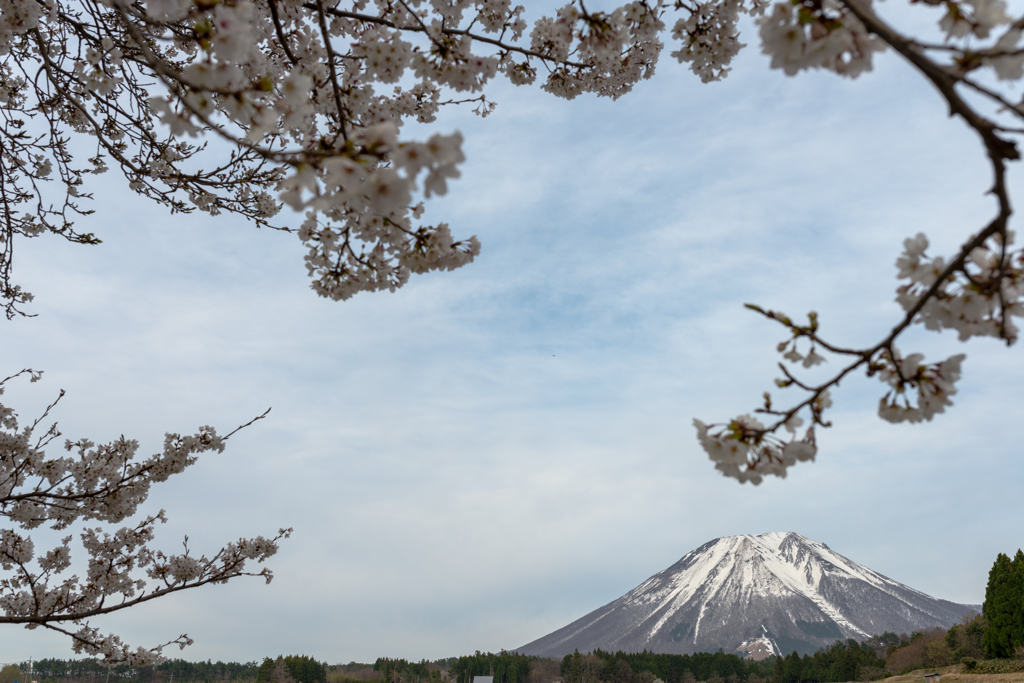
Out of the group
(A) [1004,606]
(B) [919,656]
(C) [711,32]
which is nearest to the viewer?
(C) [711,32]

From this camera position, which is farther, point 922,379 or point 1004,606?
point 1004,606

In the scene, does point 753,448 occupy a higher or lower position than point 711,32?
lower

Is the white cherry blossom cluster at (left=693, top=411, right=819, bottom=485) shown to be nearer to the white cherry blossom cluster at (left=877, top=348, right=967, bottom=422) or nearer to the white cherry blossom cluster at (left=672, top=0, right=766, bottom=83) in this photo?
the white cherry blossom cluster at (left=877, top=348, right=967, bottom=422)

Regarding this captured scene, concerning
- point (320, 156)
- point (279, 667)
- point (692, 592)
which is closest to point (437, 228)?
point (320, 156)

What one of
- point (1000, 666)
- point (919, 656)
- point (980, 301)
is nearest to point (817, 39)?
point (980, 301)

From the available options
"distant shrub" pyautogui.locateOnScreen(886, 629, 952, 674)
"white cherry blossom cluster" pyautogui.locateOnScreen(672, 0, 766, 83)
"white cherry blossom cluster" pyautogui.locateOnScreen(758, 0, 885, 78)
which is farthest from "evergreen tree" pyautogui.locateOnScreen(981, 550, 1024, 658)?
"white cherry blossom cluster" pyautogui.locateOnScreen(758, 0, 885, 78)

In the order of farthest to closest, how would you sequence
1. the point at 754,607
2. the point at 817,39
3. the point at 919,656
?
the point at 754,607
the point at 919,656
the point at 817,39

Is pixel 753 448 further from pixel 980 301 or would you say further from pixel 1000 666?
pixel 1000 666

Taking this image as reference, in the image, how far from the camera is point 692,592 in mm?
168500

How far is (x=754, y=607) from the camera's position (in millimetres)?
157375

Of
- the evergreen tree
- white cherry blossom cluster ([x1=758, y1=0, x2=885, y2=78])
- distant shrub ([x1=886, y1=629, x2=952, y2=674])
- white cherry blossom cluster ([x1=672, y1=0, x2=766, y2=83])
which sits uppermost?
white cherry blossom cluster ([x1=672, y1=0, x2=766, y2=83])

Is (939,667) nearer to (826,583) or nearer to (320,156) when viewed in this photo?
(320,156)

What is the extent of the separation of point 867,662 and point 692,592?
5123 inches

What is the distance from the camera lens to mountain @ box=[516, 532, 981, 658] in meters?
146
